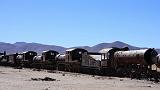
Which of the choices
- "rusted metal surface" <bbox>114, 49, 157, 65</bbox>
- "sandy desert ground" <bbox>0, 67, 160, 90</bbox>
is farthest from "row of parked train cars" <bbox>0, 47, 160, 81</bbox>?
"sandy desert ground" <bbox>0, 67, 160, 90</bbox>

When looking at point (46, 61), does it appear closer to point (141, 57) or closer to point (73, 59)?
point (73, 59)

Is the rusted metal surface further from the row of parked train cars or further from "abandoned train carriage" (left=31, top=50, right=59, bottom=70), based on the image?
"abandoned train carriage" (left=31, top=50, right=59, bottom=70)

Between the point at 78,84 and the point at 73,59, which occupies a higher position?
the point at 73,59

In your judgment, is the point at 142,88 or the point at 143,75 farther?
the point at 143,75

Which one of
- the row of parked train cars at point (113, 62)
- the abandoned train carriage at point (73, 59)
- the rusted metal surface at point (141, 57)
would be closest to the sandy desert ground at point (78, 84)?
the row of parked train cars at point (113, 62)

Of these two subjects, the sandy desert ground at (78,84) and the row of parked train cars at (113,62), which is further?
the row of parked train cars at (113,62)

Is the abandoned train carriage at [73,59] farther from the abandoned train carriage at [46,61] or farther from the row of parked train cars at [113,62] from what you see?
the abandoned train carriage at [46,61]

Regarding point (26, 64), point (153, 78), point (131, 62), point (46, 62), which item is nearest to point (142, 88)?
point (153, 78)

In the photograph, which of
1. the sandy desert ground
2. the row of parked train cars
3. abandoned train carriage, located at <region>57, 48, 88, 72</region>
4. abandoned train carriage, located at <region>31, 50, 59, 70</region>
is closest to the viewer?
the sandy desert ground

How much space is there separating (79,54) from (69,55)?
5.87ft

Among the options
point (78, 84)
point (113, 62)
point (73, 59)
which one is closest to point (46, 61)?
point (73, 59)

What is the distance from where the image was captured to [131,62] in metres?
40.8

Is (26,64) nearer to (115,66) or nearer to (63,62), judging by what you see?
(63,62)

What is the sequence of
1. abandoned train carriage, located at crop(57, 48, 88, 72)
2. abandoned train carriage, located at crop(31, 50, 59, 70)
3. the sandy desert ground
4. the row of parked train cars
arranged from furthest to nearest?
abandoned train carriage, located at crop(31, 50, 59, 70) → abandoned train carriage, located at crop(57, 48, 88, 72) → the row of parked train cars → the sandy desert ground
